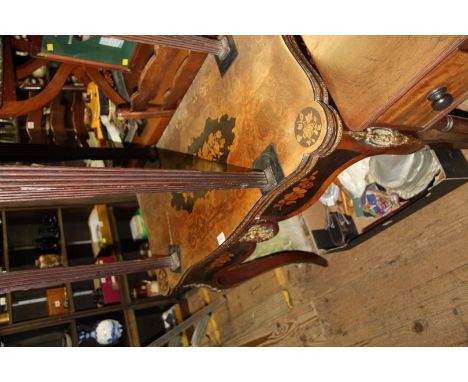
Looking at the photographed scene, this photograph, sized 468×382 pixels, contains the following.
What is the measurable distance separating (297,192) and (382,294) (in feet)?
3.95

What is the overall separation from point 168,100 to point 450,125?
4.95 ft

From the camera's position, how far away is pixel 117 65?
2531 millimetres

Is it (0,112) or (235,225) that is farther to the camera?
(0,112)

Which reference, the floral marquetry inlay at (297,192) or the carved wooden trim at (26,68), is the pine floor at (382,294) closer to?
the floral marquetry inlay at (297,192)

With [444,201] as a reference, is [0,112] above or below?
above

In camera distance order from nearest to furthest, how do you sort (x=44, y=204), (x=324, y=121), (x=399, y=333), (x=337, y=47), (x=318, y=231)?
(x=324, y=121)
(x=337, y=47)
(x=399, y=333)
(x=318, y=231)
(x=44, y=204)

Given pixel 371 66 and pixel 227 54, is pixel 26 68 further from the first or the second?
pixel 371 66

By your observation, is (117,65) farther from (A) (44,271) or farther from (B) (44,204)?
(B) (44,204)

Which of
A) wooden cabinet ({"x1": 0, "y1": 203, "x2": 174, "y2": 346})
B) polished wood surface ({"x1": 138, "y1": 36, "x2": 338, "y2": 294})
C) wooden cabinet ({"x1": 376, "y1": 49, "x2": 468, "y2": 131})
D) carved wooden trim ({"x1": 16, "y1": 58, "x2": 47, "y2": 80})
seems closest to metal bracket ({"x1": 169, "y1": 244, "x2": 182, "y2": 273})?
polished wood surface ({"x1": 138, "y1": 36, "x2": 338, "y2": 294})

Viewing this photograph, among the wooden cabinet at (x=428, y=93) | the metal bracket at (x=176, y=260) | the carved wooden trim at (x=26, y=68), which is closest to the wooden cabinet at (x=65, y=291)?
the carved wooden trim at (x=26, y=68)

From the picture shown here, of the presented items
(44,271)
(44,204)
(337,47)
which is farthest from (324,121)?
(44,204)

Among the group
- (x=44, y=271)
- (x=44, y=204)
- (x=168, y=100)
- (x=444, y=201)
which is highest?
(x=44, y=204)

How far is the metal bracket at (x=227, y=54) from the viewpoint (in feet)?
6.03

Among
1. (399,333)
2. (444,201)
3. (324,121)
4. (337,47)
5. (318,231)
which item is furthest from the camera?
(318,231)
